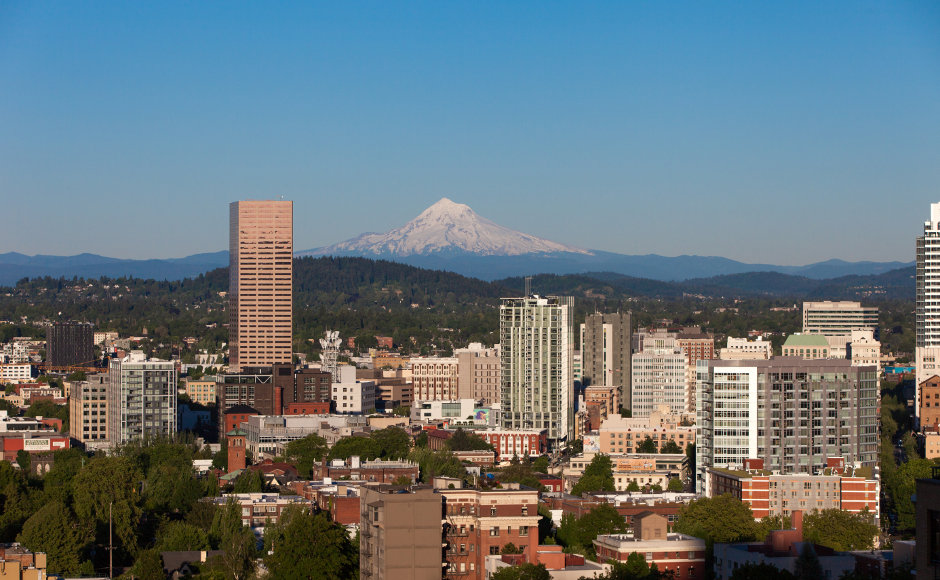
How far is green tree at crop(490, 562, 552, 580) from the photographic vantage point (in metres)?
45.9

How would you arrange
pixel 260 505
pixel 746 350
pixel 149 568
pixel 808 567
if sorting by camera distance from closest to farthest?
pixel 808 567 < pixel 149 568 < pixel 260 505 < pixel 746 350

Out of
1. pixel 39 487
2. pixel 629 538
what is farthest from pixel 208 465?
pixel 629 538

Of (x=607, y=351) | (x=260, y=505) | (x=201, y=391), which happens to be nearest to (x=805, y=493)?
(x=260, y=505)

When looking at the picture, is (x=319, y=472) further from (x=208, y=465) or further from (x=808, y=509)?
(x=808, y=509)

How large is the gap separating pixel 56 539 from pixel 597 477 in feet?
114

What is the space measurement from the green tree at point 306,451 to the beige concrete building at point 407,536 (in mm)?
41376

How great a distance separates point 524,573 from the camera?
46.2m

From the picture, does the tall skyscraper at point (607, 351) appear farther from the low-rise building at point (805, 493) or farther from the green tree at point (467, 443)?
the low-rise building at point (805, 493)

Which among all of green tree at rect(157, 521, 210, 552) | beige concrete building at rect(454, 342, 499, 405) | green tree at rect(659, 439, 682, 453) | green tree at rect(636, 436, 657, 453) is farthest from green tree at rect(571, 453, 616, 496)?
beige concrete building at rect(454, 342, 499, 405)

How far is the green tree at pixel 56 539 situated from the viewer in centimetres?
5438

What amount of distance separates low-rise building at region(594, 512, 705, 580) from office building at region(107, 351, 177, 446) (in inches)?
2136

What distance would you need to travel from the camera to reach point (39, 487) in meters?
74.2

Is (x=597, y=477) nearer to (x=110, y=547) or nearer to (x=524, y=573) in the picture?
(x=110, y=547)

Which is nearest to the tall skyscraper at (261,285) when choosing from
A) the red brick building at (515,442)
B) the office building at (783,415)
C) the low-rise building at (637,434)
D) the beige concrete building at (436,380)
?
the beige concrete building at (436,380)
